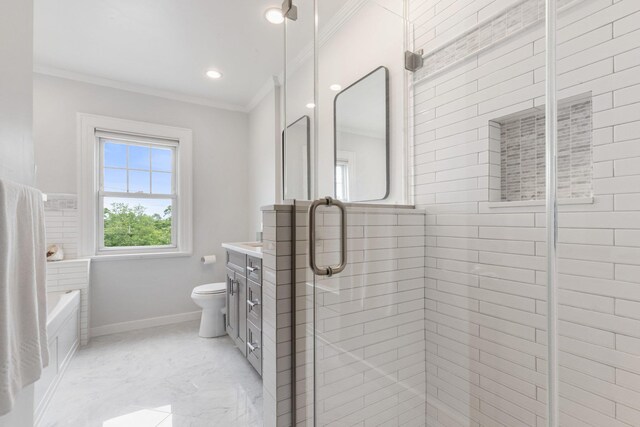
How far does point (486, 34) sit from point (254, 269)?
1883 mm

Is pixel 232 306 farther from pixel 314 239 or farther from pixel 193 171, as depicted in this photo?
pixel 193 171

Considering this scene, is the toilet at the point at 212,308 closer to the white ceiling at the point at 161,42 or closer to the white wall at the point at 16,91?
the white wall at the point at 16,91

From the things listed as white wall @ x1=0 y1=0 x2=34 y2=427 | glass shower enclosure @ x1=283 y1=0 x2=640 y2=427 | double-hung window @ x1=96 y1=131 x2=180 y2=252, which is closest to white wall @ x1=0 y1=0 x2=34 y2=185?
white wall @ x1=0 y1=0 x2=34 y2=427

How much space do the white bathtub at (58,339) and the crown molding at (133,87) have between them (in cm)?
206

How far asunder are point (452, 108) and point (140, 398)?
8.49ft

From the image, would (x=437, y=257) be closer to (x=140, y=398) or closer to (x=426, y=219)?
(x=426, y=219)

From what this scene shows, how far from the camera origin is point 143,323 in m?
3.08

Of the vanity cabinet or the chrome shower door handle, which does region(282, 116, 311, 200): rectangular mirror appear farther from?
the vanity cabinet

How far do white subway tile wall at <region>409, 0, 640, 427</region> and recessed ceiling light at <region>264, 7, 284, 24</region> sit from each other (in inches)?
38.3

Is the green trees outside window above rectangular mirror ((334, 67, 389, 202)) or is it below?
below

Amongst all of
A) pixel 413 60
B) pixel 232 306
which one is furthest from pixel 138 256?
pixel 413 60

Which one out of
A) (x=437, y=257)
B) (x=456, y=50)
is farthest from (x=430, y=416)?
(x=456, y=50)

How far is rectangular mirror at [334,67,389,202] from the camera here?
1739 mm

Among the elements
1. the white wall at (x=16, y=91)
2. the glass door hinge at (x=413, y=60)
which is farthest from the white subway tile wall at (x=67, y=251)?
the glass door hinge at (x=413, y=60)
